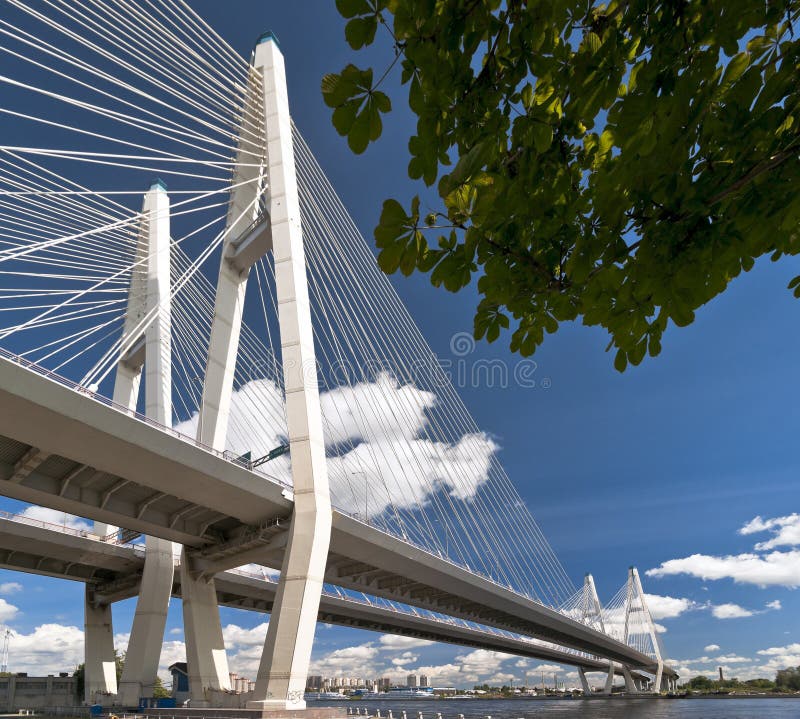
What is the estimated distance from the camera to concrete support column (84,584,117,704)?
1261 inches

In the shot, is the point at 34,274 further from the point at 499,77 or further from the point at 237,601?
the point at 237,601

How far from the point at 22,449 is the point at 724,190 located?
67.3 ft

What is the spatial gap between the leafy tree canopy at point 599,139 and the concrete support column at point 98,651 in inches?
1431

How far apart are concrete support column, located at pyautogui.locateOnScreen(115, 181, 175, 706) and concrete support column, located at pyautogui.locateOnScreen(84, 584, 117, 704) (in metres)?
7.14

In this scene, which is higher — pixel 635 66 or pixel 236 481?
pixel 236 481

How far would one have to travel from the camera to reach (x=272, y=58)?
24344mm

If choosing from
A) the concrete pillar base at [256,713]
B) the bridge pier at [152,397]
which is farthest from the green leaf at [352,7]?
the bridge pier at [152,397]

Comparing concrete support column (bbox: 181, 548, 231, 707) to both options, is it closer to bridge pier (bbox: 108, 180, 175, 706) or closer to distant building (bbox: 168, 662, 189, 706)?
bridge pier (bbox: 108, 180, 175, 706)

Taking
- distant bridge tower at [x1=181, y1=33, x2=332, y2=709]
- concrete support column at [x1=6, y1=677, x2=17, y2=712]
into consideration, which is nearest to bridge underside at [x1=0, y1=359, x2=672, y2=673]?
distant bridge tower at [x1=181, y1=33, x2=332, y2=709]

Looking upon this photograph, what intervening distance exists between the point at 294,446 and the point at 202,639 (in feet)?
32.4

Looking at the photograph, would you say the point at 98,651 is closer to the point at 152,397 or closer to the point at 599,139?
the point at 152,397

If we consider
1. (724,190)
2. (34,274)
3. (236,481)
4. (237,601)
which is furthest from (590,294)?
(237,601)

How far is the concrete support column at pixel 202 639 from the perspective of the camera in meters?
23.0

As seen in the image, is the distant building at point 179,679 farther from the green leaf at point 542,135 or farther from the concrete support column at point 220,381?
the green leaf at point 542,135
